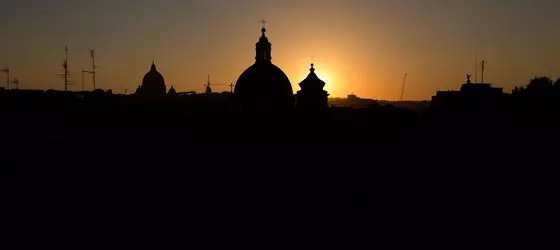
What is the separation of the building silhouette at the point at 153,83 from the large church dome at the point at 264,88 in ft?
167

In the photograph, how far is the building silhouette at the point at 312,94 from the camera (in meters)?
66.4

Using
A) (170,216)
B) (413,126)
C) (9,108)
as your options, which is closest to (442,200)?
(170,216)

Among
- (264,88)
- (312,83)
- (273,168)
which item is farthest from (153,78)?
(273,168)

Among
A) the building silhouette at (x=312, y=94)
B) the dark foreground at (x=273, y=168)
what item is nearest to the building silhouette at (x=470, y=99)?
the dark foreground at (x=273, y=168)

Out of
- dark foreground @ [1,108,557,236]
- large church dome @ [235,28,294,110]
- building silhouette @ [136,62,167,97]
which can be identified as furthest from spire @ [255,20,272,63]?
building silhouette @ [136,62,167,97]

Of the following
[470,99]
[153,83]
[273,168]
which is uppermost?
[153,83]

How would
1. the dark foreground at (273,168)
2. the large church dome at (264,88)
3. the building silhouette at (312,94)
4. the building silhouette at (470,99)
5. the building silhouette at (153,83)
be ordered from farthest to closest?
the building silhouette at (153,83) → the building silhouette at (470,99) → the building silhouette at (312,94) → the large church dome at (264,88) → the dark foreground at (273,168)

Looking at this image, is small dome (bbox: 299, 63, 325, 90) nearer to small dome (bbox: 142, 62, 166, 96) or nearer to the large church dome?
the large church dome

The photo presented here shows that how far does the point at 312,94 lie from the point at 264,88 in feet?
21.7

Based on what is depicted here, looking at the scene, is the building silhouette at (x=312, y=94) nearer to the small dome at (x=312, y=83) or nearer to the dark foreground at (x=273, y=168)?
the small dome at (x=312, y=83)

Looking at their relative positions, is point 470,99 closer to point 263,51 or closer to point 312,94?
point 312,94

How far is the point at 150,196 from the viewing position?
3375cm

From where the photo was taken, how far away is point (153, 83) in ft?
368

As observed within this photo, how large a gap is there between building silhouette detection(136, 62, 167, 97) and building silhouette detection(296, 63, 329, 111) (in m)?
49.0
